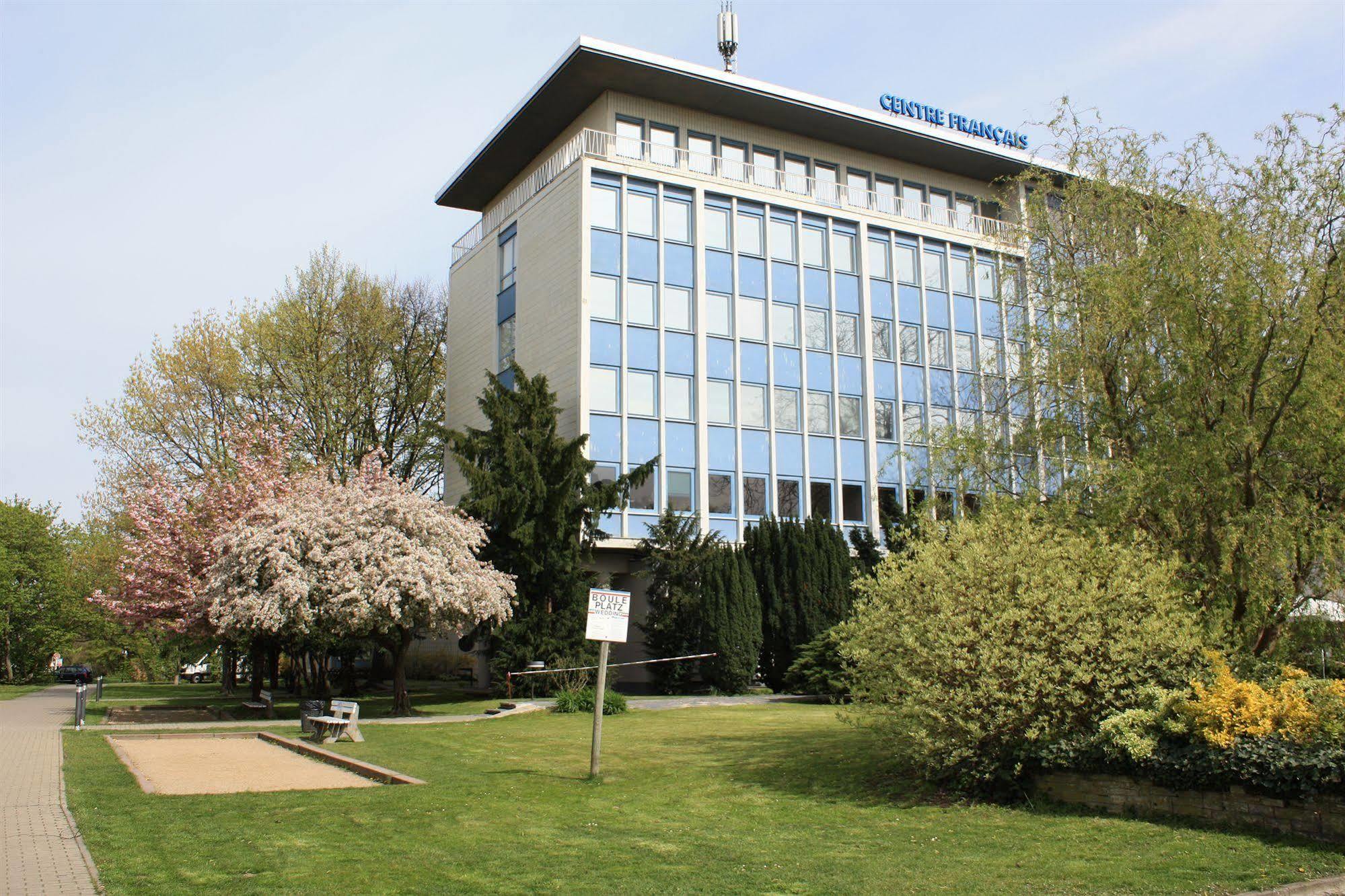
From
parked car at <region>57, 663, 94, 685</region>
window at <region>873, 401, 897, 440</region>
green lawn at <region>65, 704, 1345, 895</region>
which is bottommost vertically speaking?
parked car at <region>57, 663, 94, 685</region>

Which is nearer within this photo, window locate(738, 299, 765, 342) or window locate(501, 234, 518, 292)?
window locate(738, 299, 765, 342)

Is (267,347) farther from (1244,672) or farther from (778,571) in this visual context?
(1244,672)

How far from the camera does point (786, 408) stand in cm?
3822

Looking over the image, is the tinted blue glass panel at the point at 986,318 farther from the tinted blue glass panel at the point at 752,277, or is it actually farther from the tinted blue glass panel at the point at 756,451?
the tinted blue glass panel at the point at 756,451

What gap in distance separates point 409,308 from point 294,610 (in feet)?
77.6

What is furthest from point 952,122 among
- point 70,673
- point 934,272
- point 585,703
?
point 70,673

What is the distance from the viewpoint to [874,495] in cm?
3881

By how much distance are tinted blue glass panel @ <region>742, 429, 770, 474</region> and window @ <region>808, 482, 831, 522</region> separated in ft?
6.55

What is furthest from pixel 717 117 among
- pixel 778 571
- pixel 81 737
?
pixel 81 737

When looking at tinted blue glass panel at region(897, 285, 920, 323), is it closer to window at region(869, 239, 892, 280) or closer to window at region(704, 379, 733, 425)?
window at region(869, 239, 892, 280)

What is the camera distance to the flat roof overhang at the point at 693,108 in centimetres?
3653

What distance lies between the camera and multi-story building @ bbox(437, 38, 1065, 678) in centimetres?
3594

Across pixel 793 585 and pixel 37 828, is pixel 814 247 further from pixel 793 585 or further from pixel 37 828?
pixel 37 828

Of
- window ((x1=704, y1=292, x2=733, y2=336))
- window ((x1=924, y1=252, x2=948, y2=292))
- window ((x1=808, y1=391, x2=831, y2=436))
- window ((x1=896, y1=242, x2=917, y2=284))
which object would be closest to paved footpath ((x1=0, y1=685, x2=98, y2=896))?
window ((x1=704, y1=292, x2=733, y2=336))
